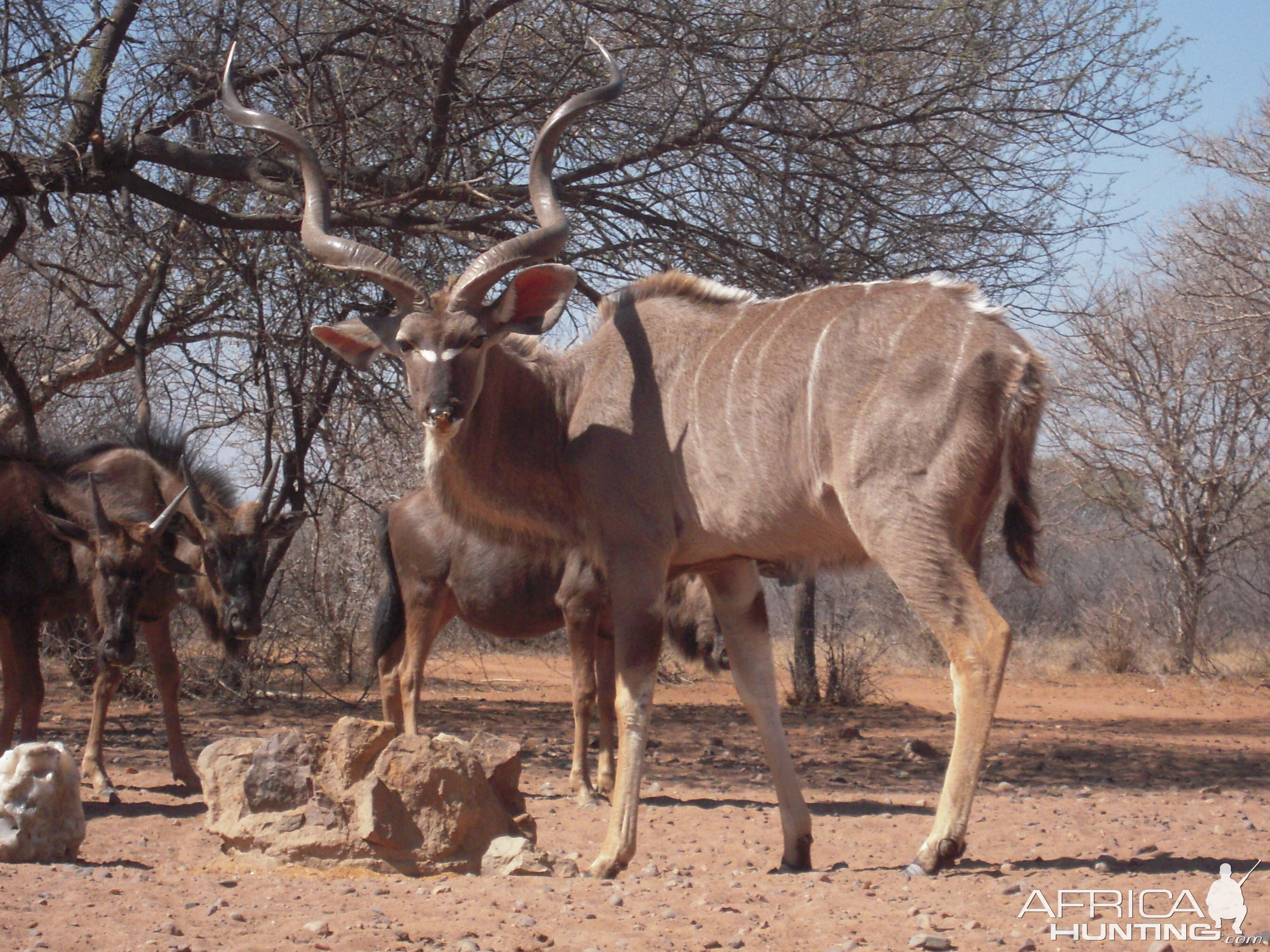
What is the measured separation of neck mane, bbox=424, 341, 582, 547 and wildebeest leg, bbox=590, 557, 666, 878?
0.46m

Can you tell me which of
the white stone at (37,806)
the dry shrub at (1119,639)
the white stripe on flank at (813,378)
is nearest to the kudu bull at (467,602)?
the white stripe on flank at (813,378)

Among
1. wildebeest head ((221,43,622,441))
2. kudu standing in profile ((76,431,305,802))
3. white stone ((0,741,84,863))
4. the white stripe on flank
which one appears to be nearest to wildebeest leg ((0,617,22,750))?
kudu standing in profile ((76,431,305,802))

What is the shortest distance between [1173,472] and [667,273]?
10.6 m

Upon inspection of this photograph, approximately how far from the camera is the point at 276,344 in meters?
7.85

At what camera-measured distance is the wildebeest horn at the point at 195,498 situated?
23.1 feet

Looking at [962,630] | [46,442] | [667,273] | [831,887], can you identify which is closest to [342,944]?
[831,887]

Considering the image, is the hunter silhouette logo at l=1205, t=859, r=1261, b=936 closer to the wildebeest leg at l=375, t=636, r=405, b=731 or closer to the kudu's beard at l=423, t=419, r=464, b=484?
the kudu's beard at l=423, t=419, r=464, b=484

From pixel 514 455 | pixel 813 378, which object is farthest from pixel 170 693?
pixel 813 378

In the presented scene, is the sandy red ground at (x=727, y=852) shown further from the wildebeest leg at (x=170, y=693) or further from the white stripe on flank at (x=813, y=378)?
the white stripe on flank at (x=813, y=378)

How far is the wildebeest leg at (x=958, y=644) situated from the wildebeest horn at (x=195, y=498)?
14.2 feet

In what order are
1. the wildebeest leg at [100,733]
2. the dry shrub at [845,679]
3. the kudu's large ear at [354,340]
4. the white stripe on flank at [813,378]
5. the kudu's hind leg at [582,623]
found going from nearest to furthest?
1. the white stripe on flank at [813,378]
2. the kudu's large ear at [354,340]
3. the wildebeest leg at [100,733]
4. the kudu's hind leg at [582,623]
5. the dry shrub at [845,679]

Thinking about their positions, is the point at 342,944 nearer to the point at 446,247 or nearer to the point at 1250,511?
the point at 446,247

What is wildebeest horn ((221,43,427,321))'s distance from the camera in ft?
15.9

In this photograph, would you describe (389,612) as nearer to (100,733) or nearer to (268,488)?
(268,488)
